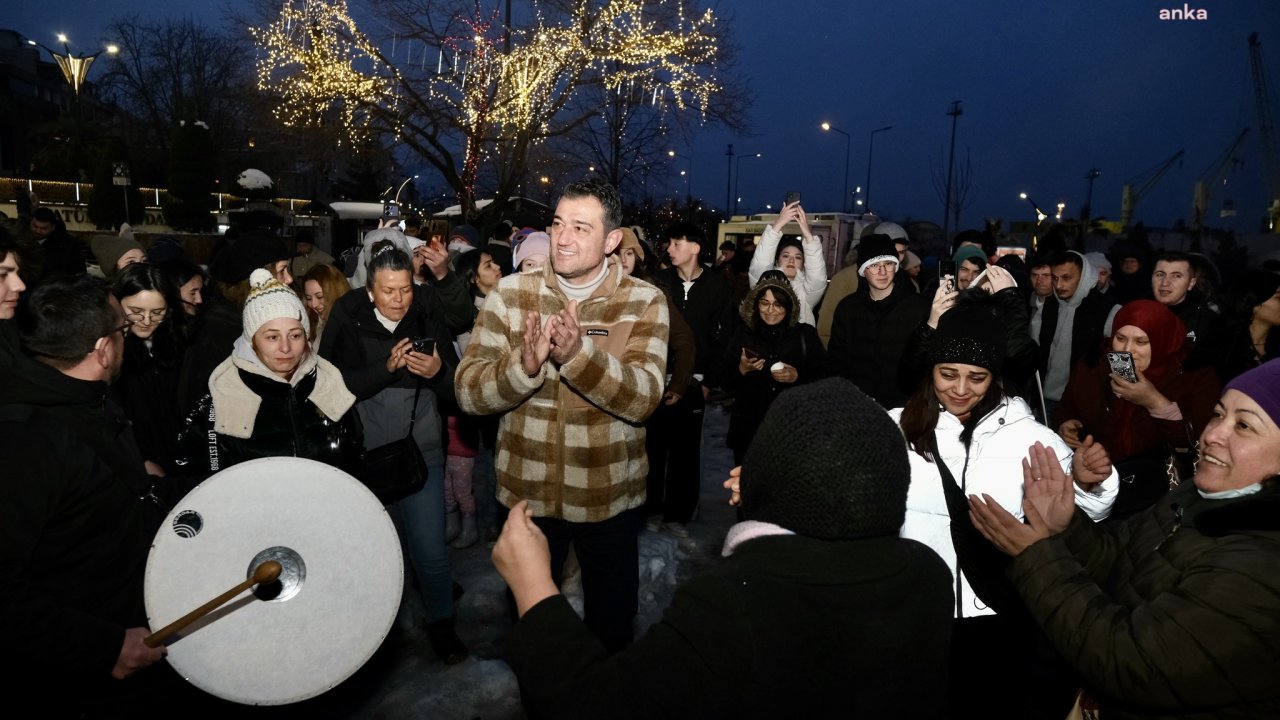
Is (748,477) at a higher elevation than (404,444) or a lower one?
higher

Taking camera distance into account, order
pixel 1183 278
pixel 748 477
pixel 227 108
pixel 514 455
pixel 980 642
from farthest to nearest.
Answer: pixel 227 108, pixel 1183 278, pixel 514 455, pixel 980 642, pixel 748 477

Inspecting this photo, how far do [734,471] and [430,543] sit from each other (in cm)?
248

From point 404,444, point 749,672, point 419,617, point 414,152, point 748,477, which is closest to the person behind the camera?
point 749,672

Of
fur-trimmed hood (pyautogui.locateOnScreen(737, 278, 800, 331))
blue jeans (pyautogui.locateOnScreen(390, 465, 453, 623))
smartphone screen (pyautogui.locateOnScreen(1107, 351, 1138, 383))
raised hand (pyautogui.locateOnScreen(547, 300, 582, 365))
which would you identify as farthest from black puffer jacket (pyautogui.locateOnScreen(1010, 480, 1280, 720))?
fur-trimmed hood (pyautogui.locateOnScreen(737, 278, 800, 331))

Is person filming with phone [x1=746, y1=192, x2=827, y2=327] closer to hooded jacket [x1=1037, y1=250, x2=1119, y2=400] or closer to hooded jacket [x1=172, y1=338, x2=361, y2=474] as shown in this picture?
hooded jacket [x1=1037, y1=250, x2=1119, y2=400]

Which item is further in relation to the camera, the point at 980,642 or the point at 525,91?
the point at 525,91

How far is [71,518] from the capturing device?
222cm

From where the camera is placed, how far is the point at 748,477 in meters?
1.53

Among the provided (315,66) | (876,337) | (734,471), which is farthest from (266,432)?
(315,66)

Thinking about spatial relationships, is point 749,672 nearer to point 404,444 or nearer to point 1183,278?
point 404,444

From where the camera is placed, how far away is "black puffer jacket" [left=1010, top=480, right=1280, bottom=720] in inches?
64.0

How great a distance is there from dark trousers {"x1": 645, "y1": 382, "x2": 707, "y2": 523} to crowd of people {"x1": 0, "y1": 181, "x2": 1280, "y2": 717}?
0.03 m

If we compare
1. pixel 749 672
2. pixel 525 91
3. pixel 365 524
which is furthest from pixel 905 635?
pixel 525 91

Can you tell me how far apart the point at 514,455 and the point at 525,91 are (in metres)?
16.9
